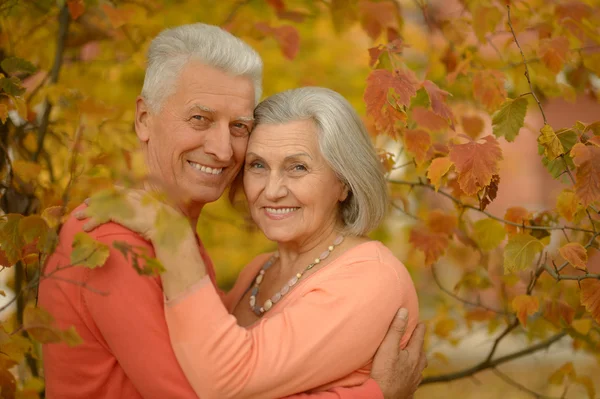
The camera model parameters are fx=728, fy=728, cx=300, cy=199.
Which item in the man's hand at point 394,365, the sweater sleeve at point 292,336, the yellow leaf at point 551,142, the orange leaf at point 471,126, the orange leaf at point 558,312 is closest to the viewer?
the sweater sleeve at point 292,336

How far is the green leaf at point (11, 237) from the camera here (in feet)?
8.07

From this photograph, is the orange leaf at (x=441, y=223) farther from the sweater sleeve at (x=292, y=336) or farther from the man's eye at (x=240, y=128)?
the man's eye at (x=240, y=128)

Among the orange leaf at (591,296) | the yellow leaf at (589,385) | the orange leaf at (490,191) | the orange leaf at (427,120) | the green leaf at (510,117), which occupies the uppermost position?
the green leaf at (510,117)

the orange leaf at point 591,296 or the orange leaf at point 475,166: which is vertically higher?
the orange leaf at point 475,166

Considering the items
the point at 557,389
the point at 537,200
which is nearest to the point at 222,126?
the point at 557,389

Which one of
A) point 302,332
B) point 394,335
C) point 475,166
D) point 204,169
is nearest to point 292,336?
point 302,332

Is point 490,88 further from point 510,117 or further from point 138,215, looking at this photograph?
point 138,215

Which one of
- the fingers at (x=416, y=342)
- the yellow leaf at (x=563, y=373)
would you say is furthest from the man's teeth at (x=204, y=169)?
the yellow leaf at (x=563, y=373)

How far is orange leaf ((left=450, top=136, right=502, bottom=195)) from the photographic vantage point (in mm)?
2678

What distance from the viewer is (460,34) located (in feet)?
13.2

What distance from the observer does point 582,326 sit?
11.4ft

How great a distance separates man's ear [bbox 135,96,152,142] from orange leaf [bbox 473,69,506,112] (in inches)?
60.9

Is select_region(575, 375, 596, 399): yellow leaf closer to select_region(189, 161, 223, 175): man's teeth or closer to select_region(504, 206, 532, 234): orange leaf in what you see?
select_region(504, 206, 532, 234): orange leaf

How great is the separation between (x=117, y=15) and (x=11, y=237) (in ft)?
4.61
